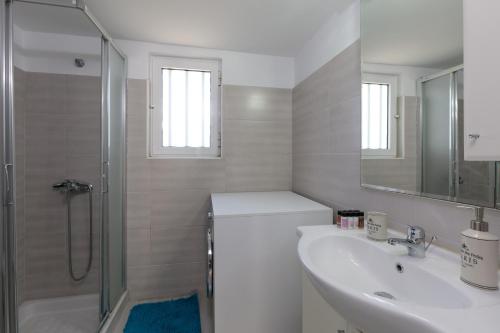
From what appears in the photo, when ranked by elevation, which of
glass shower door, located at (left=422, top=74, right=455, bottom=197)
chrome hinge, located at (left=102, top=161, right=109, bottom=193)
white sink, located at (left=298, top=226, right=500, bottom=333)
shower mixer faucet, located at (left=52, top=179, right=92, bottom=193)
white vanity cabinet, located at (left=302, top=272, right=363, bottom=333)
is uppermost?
glass shower door, located at (left=422, top=74, right=455, bottom=197)

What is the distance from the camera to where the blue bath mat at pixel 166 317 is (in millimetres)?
1682

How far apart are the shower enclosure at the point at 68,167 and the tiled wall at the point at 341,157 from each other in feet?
4.77

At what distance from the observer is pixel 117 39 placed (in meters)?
1.95

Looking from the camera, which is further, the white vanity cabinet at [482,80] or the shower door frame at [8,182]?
the shower door frame at [8,182]

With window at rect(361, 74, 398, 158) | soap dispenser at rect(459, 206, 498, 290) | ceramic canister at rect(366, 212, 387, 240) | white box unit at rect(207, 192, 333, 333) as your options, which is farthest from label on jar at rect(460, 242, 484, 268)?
Result: white box unit at rect(207, 192, 333, 333)

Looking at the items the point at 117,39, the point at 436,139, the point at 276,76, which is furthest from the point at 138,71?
the point at 436,139

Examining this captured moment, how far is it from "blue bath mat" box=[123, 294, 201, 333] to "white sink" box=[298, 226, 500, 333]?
1216 millimetres

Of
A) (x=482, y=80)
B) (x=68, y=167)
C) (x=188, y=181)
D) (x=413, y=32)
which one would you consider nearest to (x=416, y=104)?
(x=413, y=32)

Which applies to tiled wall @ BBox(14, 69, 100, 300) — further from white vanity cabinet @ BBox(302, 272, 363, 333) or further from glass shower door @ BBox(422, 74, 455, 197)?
glass shower door @ BBox(422, 74, 455, 197)

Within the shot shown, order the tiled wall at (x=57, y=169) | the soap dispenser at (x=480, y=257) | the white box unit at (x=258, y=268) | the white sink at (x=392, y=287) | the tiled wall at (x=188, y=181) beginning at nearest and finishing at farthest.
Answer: the white sink at (x=392, y=287)
the soap dispenser at (x=480, y=257)
the white box unit at (x=258, y=268)
the tiled wall at (x=57, y=169)
the tiled wall at (x=188, y=181)

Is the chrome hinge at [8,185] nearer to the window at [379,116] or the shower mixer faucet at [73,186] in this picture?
the shower mixer faucet at [73,186]

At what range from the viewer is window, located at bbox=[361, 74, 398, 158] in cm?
112

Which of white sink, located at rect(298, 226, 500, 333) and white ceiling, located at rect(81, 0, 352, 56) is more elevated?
white ceiling, located at rect(81, 0, 352, 56)

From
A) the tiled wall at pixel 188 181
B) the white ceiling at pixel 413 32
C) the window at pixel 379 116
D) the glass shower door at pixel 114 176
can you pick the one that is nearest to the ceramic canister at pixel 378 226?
A: the window at pixel 379 116
